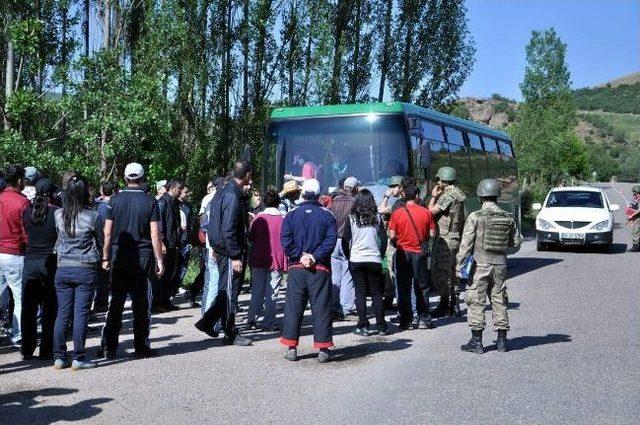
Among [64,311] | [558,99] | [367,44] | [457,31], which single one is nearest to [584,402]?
[64,311]

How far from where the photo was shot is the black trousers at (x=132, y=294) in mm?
8352

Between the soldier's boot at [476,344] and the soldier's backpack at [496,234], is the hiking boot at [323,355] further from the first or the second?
the soldier's backpack at [496,234]

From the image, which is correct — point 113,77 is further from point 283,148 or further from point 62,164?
point 283,148

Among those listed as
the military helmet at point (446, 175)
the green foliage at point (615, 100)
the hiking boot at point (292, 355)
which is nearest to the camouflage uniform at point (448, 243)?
the military helmet at point (446, 175)

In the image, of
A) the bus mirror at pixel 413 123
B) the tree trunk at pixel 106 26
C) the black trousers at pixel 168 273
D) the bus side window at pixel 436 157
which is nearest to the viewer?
the black trousers at pixel 168 273

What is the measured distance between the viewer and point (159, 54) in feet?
65.8

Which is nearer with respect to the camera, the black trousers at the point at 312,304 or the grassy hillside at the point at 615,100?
the black trousers at the point at 312,304

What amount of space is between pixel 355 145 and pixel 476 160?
547cm

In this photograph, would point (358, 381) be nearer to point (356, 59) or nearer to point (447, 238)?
point (447, 238)

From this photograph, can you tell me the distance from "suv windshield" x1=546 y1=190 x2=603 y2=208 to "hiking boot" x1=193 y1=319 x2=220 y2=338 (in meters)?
16.9

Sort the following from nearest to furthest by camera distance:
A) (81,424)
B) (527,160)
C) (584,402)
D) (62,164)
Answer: (81,424)
(584,402)
(62,164)
(527,160)

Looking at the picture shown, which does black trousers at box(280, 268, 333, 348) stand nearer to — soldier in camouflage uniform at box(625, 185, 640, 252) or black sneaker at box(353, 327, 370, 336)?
black sneaker at box(353, 327, 370, 336)

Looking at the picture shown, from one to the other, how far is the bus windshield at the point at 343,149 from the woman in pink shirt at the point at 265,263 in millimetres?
3011

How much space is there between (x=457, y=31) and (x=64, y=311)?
25.7m
